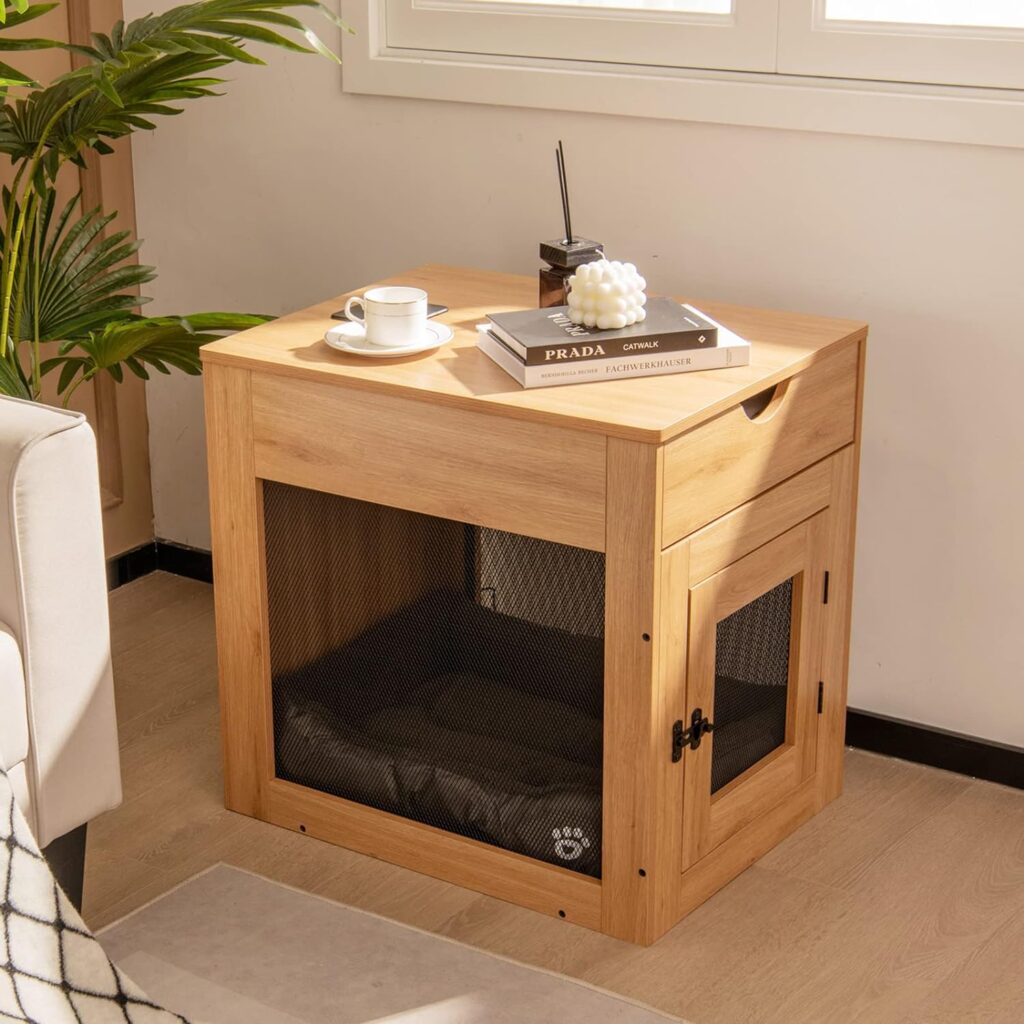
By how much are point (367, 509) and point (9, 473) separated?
0.46 metres

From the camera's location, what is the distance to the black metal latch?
1.79 m

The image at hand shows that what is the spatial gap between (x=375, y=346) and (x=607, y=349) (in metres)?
0.29

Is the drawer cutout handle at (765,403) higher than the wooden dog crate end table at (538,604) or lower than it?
higher

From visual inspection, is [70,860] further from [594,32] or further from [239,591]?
[594,32]

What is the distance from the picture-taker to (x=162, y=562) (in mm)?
2902

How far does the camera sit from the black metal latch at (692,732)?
1787 millimetres

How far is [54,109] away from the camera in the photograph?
2072 millimetres

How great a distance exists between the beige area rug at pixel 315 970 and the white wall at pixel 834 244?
0.76 meters

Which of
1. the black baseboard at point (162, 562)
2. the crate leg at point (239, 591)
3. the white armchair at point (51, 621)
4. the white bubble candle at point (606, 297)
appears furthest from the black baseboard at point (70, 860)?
the black baseboard at point (162, 562)

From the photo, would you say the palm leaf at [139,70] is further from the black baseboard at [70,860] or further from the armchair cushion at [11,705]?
the black baseboard at [70,860]

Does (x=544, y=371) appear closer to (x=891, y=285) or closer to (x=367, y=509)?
(x=367, y=509)

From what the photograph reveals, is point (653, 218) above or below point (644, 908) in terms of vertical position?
above

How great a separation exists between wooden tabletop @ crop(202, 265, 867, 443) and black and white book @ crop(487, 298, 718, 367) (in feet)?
0.11

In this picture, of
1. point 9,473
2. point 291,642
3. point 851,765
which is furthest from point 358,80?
point 851,765
